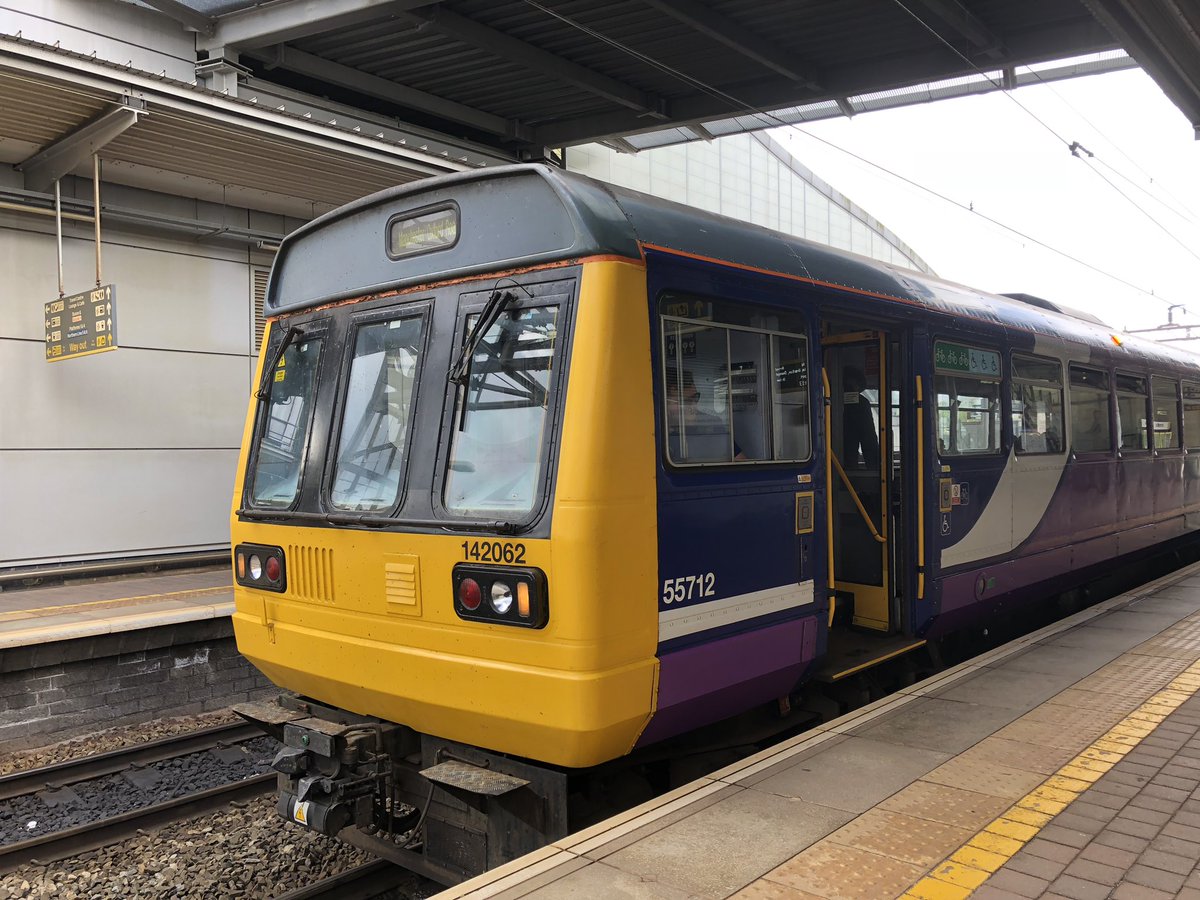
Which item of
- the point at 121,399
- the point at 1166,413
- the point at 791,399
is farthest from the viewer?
the point at 121,399

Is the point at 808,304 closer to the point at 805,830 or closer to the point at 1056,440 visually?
the point at 805,830

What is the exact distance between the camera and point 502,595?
3.79 m

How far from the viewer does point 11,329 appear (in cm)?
1055

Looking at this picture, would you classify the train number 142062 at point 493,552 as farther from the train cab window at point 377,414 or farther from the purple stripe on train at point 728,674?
the purple stripe on train at point 728,674

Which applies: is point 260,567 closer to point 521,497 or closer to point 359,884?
point 359,884

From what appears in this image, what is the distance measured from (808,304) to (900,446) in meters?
1.56

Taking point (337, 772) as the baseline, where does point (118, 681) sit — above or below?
below

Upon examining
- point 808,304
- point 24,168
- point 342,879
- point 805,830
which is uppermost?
point 24,168

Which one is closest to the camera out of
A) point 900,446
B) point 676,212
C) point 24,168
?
point 676,212

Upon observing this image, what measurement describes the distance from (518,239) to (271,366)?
1809 millimetres

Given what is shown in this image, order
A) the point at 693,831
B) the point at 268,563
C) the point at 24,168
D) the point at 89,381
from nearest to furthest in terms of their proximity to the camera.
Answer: the point at 693,831 < the point at 268,563 < the point at 24,168 < the point at 89,381

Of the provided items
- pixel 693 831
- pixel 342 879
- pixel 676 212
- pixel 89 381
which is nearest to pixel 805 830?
pixel 693 831

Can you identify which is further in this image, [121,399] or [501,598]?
[121,399]

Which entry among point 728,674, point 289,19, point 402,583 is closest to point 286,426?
point 402,583
